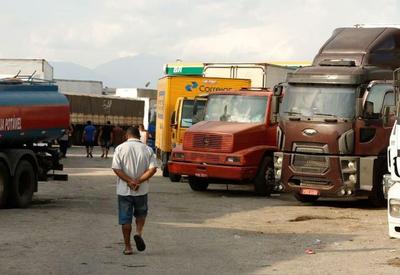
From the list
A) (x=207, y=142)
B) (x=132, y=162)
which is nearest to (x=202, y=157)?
(x=207, y=142)

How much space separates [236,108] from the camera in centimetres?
2197

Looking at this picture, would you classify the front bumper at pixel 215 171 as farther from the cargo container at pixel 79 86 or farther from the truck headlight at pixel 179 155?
the cargo container at pixel 79 86

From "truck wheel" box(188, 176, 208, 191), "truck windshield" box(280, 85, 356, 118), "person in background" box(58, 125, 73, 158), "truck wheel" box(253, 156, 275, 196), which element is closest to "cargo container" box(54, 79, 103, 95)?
"person in background" box(58, 125, 73, 158)

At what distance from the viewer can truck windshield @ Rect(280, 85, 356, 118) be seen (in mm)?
17969

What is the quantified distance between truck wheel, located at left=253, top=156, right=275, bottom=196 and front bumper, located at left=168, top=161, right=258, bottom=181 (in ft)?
0.68

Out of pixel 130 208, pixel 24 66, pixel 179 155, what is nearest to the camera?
pixel 130 208

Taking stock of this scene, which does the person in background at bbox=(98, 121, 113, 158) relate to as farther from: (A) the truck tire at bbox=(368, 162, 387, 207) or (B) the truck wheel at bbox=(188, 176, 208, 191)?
(A) the truck tire at bbox=(368, 162, 387, 207)

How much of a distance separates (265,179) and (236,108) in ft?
6.61

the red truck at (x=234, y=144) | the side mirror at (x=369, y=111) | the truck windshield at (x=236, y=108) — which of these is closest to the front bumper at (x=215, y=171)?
the red truck at (x=234, y=144)

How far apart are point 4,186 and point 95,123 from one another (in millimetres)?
37614

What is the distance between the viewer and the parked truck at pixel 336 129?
17.9m

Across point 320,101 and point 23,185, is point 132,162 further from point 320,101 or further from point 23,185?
point 320,101

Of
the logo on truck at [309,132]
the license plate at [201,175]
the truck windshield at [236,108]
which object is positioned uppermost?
the truck windshield at [236,108]

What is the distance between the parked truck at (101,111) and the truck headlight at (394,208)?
41.6m
